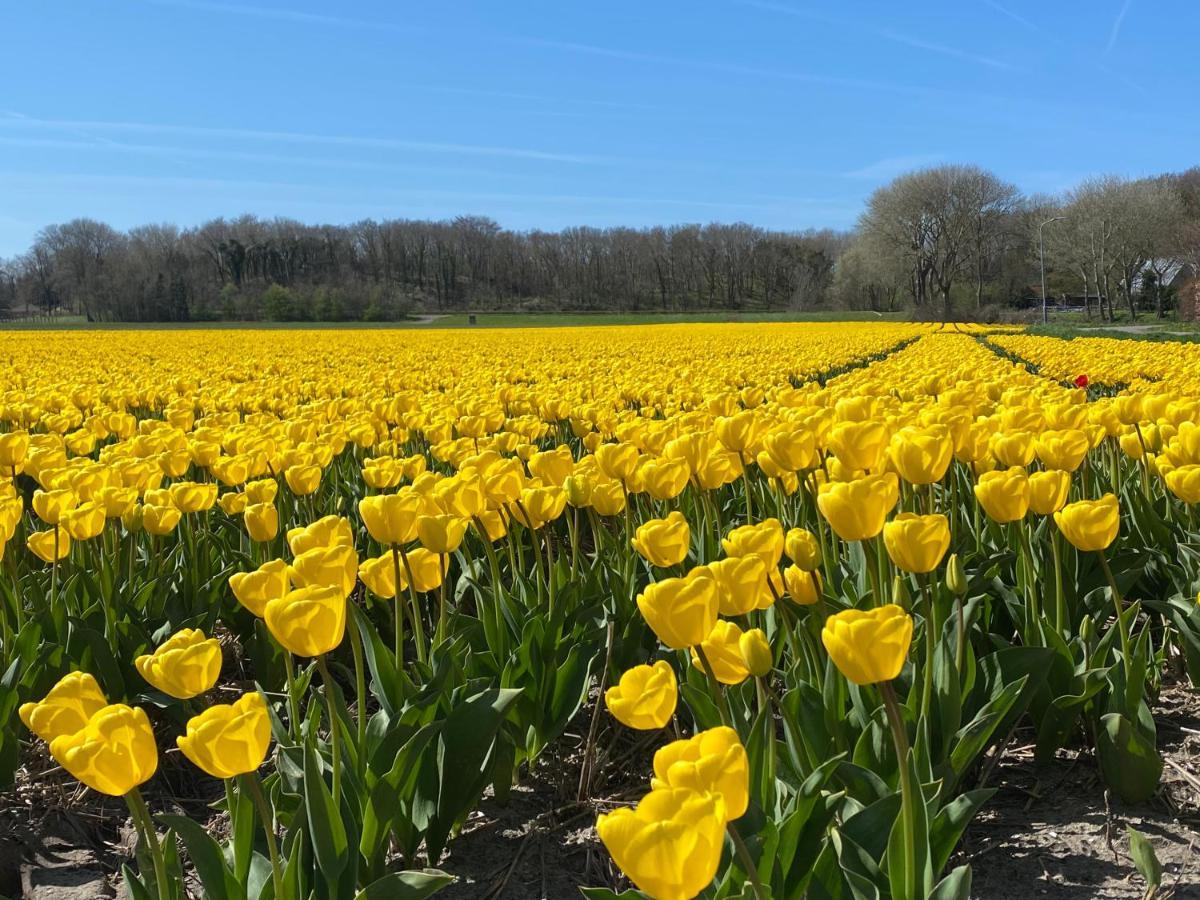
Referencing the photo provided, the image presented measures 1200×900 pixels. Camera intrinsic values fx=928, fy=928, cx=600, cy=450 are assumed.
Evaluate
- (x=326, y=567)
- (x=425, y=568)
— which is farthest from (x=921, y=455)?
(x=326, y=567)

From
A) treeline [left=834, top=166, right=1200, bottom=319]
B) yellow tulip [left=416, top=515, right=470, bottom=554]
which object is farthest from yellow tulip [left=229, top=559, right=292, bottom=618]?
treeline [left=834, top=166, right=1200, bottom=319]

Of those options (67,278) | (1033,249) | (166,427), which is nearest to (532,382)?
(166,427)

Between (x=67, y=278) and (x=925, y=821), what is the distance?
93.7 meters

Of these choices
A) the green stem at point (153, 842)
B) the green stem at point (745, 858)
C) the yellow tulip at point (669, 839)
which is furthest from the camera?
the green stem at point (153, 842)

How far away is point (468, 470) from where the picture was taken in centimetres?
233

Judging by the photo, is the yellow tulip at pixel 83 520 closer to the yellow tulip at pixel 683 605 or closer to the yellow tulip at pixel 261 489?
the yellow tulip at pixel 261 489

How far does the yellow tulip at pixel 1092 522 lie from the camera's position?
1879 millimetres

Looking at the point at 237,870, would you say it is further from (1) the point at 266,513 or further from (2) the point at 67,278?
(2) the point at 67,278

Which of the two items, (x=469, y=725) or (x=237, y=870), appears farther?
(x=469, y=725)

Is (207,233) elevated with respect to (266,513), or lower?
elevated

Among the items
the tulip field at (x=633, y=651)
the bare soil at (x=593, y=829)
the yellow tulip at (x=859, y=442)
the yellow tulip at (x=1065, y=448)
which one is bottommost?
the bare soil at (x=593, y=829)

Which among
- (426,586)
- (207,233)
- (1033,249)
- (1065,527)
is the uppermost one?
(207,233)

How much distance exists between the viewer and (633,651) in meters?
2.53

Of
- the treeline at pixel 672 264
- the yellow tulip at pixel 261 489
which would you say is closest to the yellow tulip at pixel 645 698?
the yellow tulip at pixel 261 489
